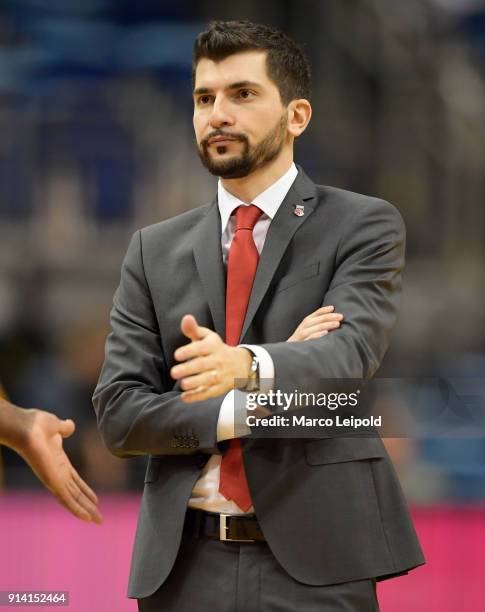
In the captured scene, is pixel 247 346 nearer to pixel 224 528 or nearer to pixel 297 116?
pixel 224 528

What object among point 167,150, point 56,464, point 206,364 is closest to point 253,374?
point 206,364

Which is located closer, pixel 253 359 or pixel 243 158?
pixel 253 359

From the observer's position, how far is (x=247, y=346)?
2.14 m

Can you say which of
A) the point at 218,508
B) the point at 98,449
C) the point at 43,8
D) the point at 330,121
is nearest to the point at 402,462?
the point at 98,449

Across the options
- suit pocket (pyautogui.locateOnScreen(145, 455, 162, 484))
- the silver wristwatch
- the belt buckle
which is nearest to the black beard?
the silver wristwatch

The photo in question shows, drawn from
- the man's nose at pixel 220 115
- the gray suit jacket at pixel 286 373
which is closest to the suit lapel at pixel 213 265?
the gray suit jacket at pixel 286 373

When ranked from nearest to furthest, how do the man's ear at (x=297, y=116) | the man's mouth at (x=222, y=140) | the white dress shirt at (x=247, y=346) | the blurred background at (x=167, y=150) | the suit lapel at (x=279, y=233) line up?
the white dress shirt at (x=247, y=346), the suit lapel at (x=279, y=233), the man's mouth at (x=222, y=140), the man's ear at (x=297, y=116), the blurred background at (x=167, y=150)

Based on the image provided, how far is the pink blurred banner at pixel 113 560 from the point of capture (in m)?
3.82

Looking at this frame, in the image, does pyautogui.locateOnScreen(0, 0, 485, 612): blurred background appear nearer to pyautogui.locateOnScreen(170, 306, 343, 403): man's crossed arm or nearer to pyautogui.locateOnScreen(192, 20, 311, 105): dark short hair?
pyautogui.locateOnScreen(192, 20, 311, 105): dark short hair

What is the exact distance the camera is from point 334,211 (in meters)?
2.58

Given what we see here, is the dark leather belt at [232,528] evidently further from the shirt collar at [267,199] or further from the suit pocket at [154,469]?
Answer: the shirt collar at [267,199]

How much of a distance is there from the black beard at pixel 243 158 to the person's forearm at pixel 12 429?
1320 mm

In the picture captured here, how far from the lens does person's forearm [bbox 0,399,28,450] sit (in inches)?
135

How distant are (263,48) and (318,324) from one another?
0.73 meters
